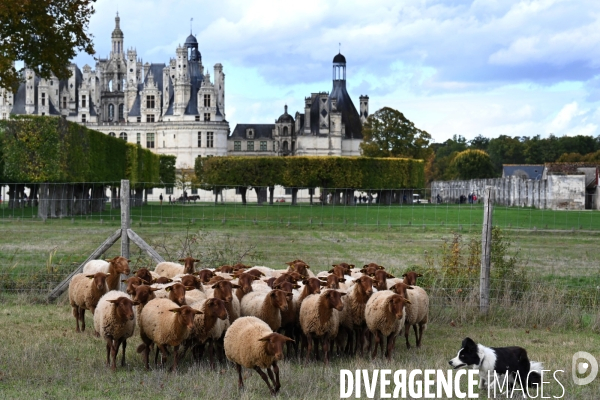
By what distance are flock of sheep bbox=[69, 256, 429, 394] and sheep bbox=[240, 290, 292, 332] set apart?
0.4 inches

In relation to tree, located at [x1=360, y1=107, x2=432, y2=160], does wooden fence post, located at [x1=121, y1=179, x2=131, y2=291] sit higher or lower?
lower

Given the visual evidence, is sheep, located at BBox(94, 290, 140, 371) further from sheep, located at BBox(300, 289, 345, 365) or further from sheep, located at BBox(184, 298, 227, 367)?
sheep, located at BBox(300, 289, 345, 365)

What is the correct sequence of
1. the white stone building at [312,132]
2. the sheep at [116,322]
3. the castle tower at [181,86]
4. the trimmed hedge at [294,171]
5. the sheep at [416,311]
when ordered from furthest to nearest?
the white stone building at [312,132], the castle tower at [181,86], the trimmed hedge at [294,171], the sheep at [416,311], the sheep at [116,322]

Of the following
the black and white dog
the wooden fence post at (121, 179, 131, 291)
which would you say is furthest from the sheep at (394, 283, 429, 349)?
the wooden fence post at (121, 179, 131, 291)

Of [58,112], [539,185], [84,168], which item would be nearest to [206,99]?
[58,112]

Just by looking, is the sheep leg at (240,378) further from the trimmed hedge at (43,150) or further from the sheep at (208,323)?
the trimmed hedge at (43,150)

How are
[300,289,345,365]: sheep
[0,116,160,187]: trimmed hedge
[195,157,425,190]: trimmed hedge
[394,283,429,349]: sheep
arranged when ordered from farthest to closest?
[195,157,425,190]: trimmed hedge, [0,116,160,187]: trimmed hedge, [394,283,429,349]: sheep, [300,289,345,365]: sheep

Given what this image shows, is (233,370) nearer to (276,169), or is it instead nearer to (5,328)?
(5,328)

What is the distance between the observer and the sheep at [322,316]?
30.5 feet

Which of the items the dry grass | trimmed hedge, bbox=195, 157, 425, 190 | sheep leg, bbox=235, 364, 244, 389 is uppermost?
trimmed hedge, bbox=195, 157, 425, 190

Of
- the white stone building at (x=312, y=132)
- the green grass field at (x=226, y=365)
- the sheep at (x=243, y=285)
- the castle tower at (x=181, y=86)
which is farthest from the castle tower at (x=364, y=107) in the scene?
the sheep at (x=243, y=285)

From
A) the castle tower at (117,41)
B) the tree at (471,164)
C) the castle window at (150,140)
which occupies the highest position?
the castle tower at (117,41)

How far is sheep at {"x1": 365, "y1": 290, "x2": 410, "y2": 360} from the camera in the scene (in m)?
9.52

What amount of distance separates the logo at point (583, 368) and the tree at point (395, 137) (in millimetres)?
80238
